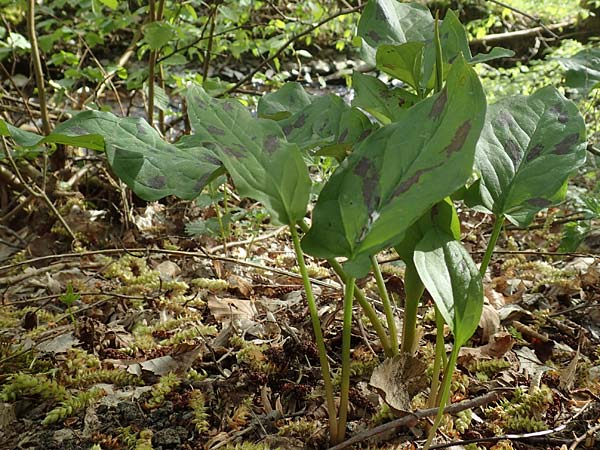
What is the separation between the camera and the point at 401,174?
0.65 meters

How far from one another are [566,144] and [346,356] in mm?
475

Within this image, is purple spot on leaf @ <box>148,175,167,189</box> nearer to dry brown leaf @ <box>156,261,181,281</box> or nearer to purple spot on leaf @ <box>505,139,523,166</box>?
purple spot on leaf @ <box>505,139,523,166</box>

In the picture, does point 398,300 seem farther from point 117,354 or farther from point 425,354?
point 117,354

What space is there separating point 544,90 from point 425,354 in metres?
0.53

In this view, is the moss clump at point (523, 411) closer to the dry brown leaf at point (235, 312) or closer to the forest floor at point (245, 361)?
the forest floor at point (245, 361)

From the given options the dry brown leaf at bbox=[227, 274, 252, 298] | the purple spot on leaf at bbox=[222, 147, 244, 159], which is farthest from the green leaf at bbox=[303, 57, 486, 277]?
the dry brown leaf at bbox=[227, 274, 252, 298]

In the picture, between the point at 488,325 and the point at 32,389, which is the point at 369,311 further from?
the point at 32,389

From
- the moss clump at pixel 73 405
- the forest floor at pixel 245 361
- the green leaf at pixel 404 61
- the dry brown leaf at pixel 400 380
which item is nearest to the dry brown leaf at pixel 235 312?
the forest floor at pixel 245 361

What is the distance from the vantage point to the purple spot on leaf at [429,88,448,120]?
62 centimetres

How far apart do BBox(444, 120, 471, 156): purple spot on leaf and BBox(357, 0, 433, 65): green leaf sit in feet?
1.14

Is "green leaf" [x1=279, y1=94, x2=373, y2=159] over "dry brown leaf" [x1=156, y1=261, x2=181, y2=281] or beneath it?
over

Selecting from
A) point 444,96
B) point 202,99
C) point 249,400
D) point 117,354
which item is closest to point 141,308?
point 117,354

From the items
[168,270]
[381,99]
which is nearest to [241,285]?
[168,270]

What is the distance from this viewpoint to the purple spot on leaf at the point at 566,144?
2.70ft
